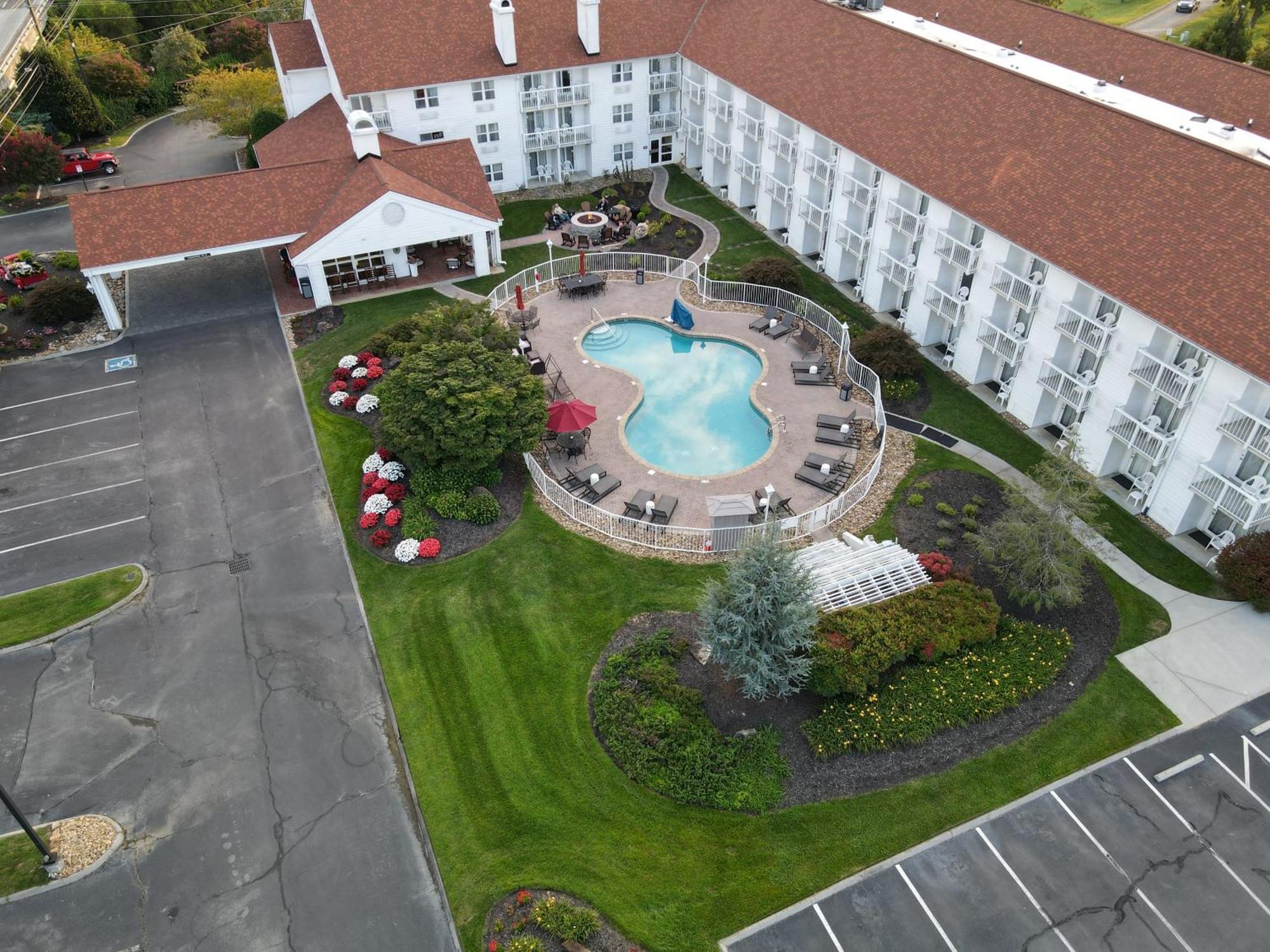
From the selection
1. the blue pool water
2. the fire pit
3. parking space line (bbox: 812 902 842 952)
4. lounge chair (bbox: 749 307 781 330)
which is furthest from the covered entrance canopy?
parking space line (bbox: 812 902 842 952)

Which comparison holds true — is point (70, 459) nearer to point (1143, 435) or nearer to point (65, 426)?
point (65, 426)

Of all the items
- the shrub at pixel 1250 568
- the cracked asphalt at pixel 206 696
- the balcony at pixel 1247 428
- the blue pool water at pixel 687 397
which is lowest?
the cracked asphalt at pixel 206 696

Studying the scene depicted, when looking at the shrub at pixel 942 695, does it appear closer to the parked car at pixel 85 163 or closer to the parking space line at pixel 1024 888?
the parking space line at pixel 1024 888

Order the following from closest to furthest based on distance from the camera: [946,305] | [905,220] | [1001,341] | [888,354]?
1. [1001,341]
2. [888,354]
3. [946,305]
4. [905,220]

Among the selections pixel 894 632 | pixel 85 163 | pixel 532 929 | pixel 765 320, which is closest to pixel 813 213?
pixel 765 320

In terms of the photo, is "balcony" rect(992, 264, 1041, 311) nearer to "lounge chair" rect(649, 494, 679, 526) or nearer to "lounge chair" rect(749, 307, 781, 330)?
"lounge chair" rect(749, 307, 781, 330)

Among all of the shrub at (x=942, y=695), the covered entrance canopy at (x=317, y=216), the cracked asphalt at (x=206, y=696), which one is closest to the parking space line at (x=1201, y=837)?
the shrub at (x=942, y=695)
